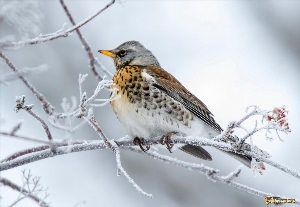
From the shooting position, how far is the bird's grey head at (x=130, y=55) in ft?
15.1

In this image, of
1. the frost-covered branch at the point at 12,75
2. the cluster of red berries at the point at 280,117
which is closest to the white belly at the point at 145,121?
the cluster of red berries at the point at 280,117

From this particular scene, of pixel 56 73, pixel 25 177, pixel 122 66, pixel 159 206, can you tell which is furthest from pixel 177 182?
pixel 25 177

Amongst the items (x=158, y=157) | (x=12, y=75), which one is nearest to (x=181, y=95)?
(x=158, y=157)

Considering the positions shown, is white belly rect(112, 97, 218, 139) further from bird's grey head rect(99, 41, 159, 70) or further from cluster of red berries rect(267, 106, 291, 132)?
cluster of red berries rect(267, 106, 291, 132)

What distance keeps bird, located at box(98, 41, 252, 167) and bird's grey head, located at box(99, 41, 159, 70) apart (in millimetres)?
136

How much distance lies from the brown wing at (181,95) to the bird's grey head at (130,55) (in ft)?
0.79

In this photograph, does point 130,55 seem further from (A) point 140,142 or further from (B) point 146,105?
(A) point 140,142

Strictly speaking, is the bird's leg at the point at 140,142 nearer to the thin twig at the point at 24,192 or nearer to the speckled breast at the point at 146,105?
the speckled breast at the point at 146,105

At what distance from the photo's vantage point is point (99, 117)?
762 centimetres

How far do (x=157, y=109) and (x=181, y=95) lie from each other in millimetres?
382

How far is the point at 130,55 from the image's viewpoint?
466 centimetres

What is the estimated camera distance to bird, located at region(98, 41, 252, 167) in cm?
389

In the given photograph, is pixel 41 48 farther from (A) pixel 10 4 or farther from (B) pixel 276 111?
(A) pixel 10 4

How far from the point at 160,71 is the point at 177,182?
9.94 ft
